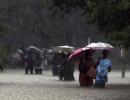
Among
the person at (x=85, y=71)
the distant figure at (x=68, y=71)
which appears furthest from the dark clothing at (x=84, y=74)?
the distant figure at (x=68, y=71)

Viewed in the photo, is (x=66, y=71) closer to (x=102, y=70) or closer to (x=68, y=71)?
(x=68, y=71)

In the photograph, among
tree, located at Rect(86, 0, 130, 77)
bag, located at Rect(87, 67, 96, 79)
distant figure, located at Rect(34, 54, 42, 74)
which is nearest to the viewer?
tree, located at Rect(86, 0, 130, 77)

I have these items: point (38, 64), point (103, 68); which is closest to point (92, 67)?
point (103, 68)

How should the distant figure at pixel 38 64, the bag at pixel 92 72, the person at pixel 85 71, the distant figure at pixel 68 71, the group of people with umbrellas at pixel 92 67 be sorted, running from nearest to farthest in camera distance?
1. the group of people with umbrellas at pixel 92 67
2. the bag at pixel 92 72
3. the person at pixel 85 71
4. the distant figure at pixel 68 71
5. the distant figure at pixel 38 64

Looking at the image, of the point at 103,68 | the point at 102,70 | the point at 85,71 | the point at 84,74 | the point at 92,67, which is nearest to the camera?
the point at 102,70

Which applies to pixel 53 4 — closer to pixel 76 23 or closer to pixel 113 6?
pixel 113 6

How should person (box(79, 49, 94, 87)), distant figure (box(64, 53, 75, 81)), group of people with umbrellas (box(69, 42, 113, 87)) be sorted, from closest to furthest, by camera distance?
group of people with umbrellas (box(69, 42, 113, 87)), person (box(79, 49, 94, 87)), distant figure (box(64, 53, 75, 81))

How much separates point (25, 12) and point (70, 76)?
28927 mm

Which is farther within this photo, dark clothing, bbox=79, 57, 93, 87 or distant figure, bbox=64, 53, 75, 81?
distant figure, bbox=64, 53, 75, 81

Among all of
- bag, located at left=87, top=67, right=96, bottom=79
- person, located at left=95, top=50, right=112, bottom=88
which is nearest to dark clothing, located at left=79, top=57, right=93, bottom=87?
bag, located at left=87, top=67, right=96, bottom=79

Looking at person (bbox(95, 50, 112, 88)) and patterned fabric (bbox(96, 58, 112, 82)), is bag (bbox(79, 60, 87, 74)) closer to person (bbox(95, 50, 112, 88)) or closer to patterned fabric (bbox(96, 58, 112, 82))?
person (bbox(95, 50, 112, 88))

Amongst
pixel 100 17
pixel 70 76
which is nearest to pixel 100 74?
pixel 100 17

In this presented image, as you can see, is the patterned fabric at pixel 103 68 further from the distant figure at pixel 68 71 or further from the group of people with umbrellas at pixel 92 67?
the distant figure at pixel 68 71

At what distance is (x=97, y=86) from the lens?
25906 mm
